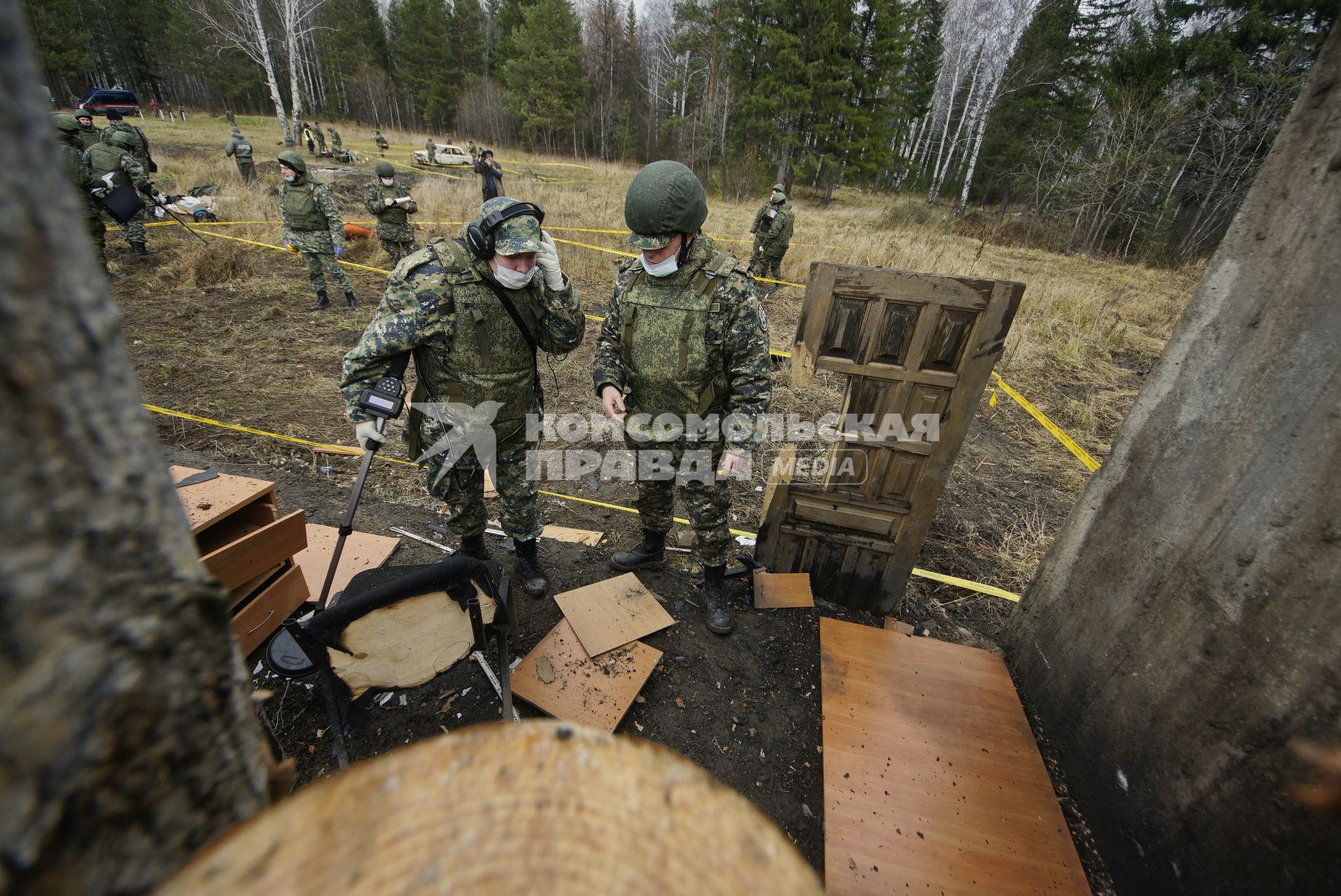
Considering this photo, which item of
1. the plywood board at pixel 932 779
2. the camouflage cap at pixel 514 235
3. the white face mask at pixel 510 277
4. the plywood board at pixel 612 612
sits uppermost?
the camouflage cap at pixel 514 235

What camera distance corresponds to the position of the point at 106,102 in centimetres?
894

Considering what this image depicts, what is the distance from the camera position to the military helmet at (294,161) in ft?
20.7

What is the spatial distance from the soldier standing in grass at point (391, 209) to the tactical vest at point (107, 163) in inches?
114

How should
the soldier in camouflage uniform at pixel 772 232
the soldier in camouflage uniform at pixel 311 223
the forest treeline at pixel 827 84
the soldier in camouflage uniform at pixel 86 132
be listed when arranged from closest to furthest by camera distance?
the soldier in camouflage uniform at pixel 311 223 < the soldier in camouflage uniform at pixel 86 132 < the soldier in camouflage uniform at pixel 772 232 < the forest treeline at pixel 827 84

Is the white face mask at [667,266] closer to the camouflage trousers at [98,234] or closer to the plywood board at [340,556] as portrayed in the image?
the plywood board at [340,556]

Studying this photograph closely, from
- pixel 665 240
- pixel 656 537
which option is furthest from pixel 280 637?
pixel 665 240

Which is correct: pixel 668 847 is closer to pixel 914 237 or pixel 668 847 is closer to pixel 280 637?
pixel 280 637

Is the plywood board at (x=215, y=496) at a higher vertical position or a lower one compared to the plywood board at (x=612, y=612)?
higher

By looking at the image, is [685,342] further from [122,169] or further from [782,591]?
[122,169]

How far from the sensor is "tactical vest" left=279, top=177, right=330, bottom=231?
663cm

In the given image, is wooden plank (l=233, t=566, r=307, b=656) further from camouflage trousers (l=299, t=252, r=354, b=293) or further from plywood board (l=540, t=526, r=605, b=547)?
camouflage trousers (l=299, t=252, r=354, b=293)

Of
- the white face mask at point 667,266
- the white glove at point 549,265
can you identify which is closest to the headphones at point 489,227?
the white glove at point 549,265

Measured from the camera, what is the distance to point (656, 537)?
10.5 ft

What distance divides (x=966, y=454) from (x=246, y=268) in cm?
965
